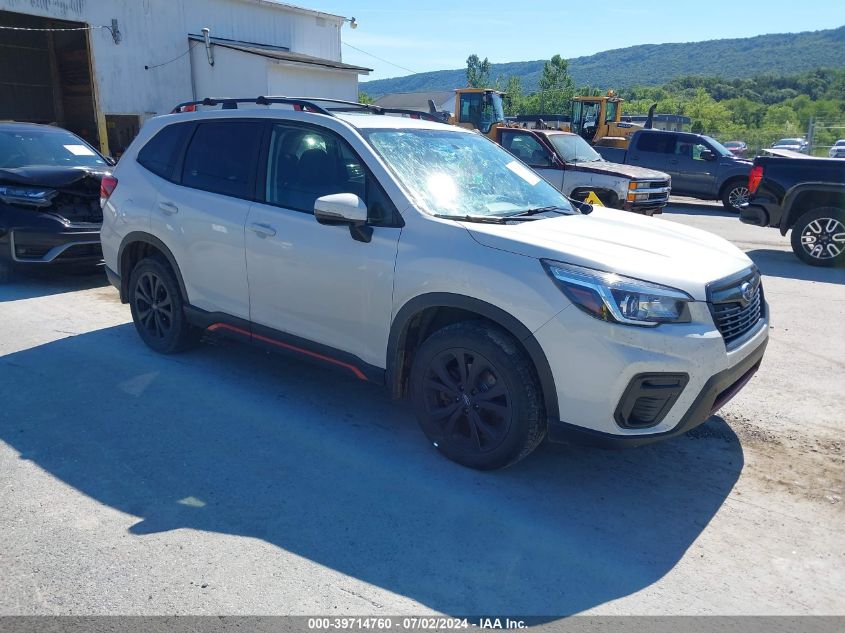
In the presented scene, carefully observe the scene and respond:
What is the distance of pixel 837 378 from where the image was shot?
203 inches

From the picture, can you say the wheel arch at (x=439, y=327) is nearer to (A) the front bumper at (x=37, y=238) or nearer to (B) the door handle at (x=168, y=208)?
(B) the door handle at (x=168, y=208)

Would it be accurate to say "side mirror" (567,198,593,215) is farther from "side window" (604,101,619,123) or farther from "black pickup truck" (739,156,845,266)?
"side window" (604,101,619,123)

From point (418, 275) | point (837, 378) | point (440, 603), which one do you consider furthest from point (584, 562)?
point (837, 378)

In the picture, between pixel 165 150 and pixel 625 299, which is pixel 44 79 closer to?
pixel 165 150

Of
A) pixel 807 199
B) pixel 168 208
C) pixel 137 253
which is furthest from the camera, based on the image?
pixel 807 199

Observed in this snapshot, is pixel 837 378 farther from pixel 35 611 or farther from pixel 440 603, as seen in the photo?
pixel 35 611

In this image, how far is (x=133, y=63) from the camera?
20.6 meters

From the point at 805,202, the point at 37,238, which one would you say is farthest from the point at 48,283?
the point at 805,202

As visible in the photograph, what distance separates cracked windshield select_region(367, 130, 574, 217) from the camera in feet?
12.7

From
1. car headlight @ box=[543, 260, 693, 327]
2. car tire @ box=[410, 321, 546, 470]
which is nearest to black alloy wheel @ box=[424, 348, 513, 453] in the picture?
car tire @ box=[410, 321, 546, 470]

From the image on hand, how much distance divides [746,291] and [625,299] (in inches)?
37.7

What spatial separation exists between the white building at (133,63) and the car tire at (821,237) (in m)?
16.8

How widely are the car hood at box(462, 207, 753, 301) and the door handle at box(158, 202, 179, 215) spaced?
7.90ft

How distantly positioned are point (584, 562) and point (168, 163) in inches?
161
